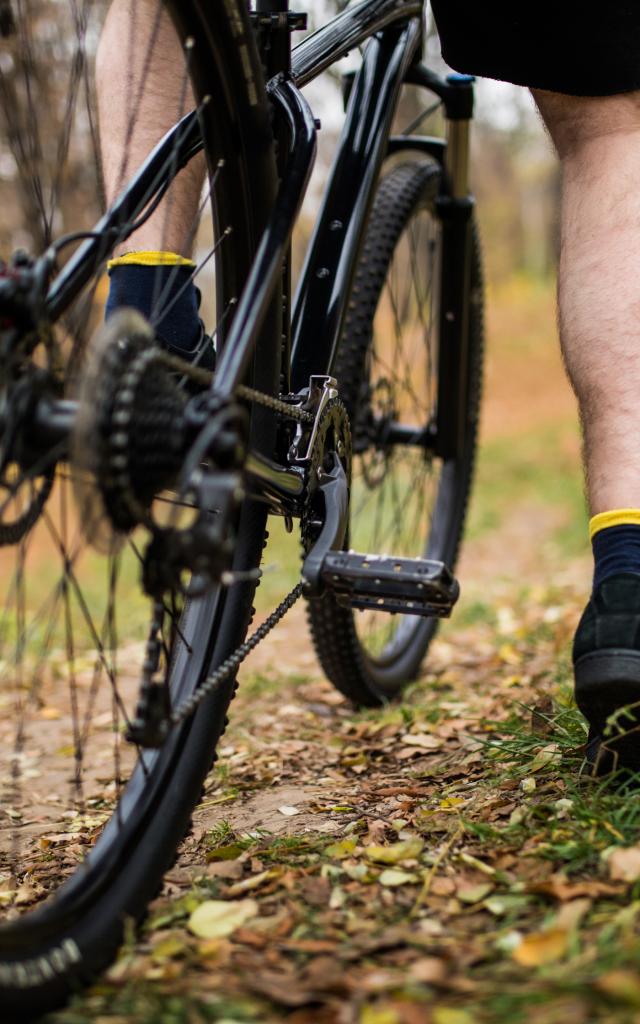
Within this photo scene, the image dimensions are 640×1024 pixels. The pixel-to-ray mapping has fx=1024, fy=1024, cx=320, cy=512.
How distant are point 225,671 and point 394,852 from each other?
311 mm

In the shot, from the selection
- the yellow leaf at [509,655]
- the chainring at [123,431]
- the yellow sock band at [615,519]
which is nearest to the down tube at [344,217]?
the yellow sock band at [615,519]

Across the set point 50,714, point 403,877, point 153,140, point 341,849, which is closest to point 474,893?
point 403,877

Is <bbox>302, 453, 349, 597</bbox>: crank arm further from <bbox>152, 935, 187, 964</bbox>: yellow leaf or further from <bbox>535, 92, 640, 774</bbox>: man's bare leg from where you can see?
<bbox>152, 935, 187, 964</bbox>: yellow leaf

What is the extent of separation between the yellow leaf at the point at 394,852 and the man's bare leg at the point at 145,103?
81 centimetres

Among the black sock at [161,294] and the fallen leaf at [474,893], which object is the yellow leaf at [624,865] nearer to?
the fallen leaf at [474,893]

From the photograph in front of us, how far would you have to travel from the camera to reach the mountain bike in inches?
38.0

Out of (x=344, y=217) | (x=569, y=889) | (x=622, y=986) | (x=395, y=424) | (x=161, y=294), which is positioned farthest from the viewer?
(x=395, y=424)

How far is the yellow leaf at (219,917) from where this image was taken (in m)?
1.09

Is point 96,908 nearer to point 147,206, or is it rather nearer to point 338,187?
point 147,206

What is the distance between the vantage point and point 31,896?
1330 millimetres

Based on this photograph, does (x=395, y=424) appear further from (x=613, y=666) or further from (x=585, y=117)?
(x=613, y=666)

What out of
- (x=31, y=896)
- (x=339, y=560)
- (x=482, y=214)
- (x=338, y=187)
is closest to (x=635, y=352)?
(x=339, y=560)

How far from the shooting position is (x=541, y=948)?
96cm

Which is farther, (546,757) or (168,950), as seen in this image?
(546,757)
